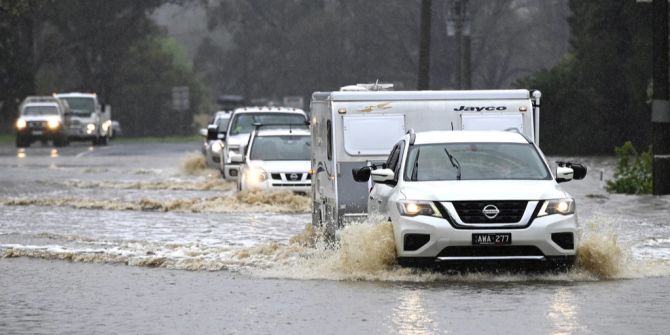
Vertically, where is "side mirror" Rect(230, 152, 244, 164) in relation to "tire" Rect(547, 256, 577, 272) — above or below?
below

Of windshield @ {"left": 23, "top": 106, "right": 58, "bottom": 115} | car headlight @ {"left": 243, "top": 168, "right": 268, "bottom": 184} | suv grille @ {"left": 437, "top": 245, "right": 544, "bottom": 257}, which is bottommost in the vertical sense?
windshield @ {"left": 23, "top": 106, "right": 58, "bottom": 115}

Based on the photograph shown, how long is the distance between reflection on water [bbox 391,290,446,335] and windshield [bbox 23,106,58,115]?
57.5m

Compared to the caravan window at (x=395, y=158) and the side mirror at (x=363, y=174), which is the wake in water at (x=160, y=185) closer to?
the caravan window at (x=395, y=158)

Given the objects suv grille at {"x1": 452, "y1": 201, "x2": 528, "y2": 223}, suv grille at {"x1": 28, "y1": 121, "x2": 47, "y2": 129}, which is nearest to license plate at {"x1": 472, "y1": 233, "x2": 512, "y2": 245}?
suv grille at {"x1": 452, "y1": 201, "x2": 528, "y2": 223}

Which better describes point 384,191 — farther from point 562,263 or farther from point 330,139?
point 330,139

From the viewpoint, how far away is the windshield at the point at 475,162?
53.5ft

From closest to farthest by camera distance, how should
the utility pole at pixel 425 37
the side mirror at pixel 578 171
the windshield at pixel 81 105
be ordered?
the side mirror at pixel 578 171 < the utility pole at pixel 425 37 < the windshield at pixel 81 105

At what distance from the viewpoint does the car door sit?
16.3 m

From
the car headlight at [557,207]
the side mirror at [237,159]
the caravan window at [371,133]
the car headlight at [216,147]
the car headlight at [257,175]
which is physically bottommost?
the car headlight at [216,147]

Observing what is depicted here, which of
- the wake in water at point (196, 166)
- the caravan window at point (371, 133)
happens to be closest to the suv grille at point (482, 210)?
the caravan window at point (371, 133)

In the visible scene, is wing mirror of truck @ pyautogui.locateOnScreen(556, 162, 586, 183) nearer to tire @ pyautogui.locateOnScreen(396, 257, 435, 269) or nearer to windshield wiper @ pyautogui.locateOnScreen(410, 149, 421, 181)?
windshield wiper @ pyautogui.locateOnScreen(410, 149, 421, 181)

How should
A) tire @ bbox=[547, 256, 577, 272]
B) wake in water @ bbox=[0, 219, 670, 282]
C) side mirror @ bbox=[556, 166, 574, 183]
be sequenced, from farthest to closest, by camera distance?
side mirror @ bbox=[556, 166, 574, 183], wake in water @ bbox=[0, 219, 670, 282], tire @ bbox=[547, 256, 577, 272]

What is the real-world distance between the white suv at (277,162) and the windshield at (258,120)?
5322 millimetres

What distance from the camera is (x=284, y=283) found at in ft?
50.9
